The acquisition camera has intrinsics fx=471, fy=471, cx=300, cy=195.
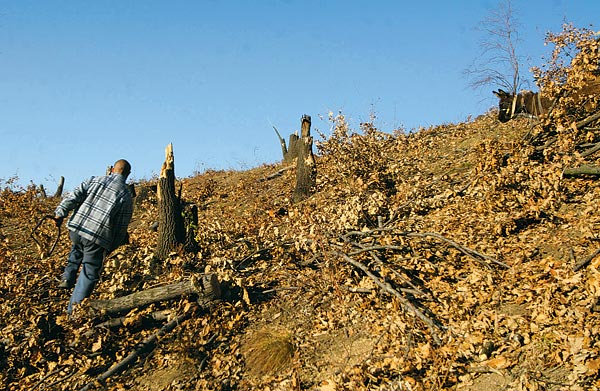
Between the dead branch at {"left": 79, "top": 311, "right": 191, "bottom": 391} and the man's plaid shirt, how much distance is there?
1338 mm

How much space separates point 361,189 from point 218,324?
4.26 metres

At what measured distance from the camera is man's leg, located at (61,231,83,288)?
20.1 feet

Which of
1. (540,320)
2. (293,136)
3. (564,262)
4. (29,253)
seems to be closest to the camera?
(540,320)

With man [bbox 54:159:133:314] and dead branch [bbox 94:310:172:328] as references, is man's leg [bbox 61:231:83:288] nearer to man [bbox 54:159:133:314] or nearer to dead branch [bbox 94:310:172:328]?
man [bbox 54:159:133:314]

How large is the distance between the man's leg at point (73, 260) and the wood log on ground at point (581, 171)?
24.0ft

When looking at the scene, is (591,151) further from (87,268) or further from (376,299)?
(87,268)

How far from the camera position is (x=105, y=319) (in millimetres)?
5883

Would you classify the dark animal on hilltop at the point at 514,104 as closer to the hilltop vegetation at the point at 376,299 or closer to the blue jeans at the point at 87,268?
the hilltop vegetation at the point at 376,299

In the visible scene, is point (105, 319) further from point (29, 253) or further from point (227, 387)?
point (29, 253)

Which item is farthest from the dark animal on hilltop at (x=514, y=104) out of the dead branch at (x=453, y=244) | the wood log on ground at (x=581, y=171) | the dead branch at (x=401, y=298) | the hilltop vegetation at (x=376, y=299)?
the dead branch at (x=401, y=298)

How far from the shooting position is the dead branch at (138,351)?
5184 millimetres

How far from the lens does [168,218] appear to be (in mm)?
7672

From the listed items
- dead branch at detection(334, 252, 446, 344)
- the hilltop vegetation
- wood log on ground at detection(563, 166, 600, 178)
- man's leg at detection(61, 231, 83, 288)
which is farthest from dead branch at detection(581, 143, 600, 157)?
man's leg at detection(61, 231, 83, 288)

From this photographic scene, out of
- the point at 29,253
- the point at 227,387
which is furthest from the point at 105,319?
the point at 29,253
